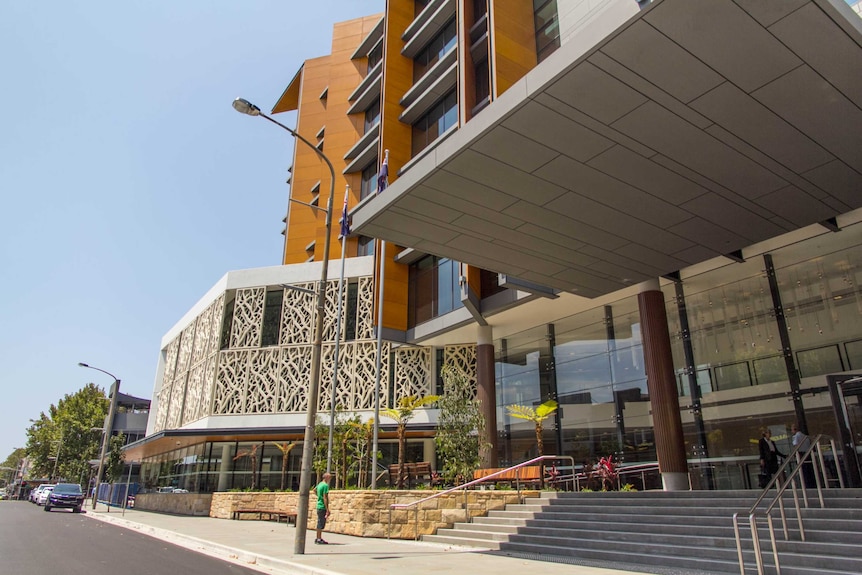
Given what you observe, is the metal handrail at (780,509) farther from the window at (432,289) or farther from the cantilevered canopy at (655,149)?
the window at (432,289)

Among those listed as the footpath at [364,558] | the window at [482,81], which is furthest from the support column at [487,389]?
the window at [482,81]

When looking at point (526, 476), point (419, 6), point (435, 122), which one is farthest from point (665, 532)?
point (419, 6)

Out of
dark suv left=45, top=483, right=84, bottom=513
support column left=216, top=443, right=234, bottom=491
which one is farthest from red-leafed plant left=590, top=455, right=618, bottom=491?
dark suv left=45, top=483, right=84, bottom=513

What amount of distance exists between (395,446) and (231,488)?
9987 mm

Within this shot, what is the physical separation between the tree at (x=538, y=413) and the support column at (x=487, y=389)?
3.39 ft

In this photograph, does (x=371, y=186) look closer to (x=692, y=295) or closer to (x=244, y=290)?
(x=244, y=290)

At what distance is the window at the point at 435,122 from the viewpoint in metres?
30.0

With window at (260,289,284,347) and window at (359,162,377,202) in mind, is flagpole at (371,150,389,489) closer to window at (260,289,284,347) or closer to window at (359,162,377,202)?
window at (260,289,284,347)

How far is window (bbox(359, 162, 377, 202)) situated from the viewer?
129ft

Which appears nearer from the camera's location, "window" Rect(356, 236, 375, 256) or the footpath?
the footpath

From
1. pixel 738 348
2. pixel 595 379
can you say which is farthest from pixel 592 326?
pixel 738 348

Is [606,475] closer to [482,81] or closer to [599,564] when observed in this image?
[599,564]

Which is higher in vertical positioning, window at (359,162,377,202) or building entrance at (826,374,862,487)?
window at (359,162,377,202)

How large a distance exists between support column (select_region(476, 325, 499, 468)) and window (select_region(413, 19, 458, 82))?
17.6 meters
